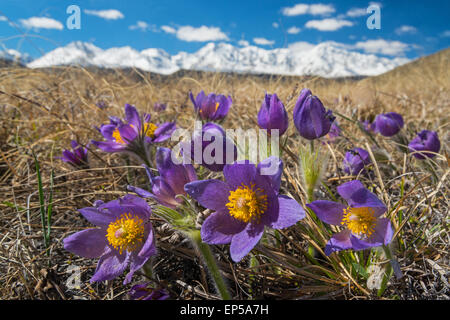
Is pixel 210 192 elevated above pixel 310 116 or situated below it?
below

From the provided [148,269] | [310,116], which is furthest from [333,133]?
[148,269]

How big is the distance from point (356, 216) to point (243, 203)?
0.31m

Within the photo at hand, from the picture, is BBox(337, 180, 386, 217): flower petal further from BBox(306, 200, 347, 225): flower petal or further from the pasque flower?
the pasque flower

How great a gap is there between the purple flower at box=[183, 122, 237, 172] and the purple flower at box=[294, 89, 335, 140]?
264 millimetres

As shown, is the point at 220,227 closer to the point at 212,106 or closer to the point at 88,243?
the point at 88,243

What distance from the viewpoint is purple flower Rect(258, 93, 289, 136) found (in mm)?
1025

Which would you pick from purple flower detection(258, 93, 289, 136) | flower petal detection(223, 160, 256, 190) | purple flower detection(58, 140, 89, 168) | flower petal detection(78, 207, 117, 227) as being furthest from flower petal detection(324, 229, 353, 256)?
purple flower detection(58, 140, 89, 168)

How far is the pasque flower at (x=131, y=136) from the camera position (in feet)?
4.86

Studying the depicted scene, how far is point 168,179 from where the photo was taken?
3.00 ft

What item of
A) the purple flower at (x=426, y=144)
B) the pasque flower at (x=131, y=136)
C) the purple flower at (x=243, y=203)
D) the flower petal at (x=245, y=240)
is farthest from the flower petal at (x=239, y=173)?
the purple flower at (x=426, y=144)

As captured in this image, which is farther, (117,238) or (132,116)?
(132,116)

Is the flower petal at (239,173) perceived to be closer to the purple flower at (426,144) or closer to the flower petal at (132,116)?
the flower petal at (132,116)
